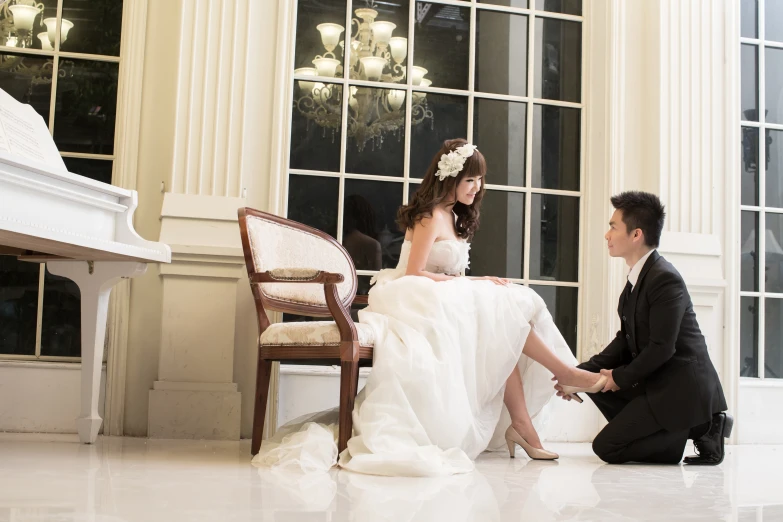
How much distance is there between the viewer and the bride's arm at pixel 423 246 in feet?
12.1

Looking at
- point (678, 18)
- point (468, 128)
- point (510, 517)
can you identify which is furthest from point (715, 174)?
point (510, 517)

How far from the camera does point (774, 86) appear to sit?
17.2 feet

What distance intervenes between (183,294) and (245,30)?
54.5 inches

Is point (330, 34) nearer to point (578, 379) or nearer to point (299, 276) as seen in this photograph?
point (299, 276)

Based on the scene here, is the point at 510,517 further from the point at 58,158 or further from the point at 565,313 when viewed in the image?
the point at 565,313

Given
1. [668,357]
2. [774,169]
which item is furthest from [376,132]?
[774,169]

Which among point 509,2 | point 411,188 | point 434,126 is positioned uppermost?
point 509,2

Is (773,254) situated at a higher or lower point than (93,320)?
higher

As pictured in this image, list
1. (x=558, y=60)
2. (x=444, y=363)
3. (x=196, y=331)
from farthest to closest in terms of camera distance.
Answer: (x=558, y=60) → (x=196, y=331) → (x=444, y=363)

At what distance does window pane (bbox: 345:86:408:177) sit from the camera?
184 inches

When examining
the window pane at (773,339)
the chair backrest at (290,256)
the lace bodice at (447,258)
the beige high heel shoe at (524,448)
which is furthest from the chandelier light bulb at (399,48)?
the window pane at (773,339)

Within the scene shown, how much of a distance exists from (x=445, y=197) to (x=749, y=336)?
2.31 m

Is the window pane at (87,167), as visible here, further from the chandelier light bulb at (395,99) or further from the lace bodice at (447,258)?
the lace bodice at (447,258)

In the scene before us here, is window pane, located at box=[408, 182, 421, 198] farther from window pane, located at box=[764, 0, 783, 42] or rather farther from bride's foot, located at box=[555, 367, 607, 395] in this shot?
window pane, located at box=[764, 0, 783, 42]
